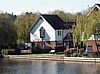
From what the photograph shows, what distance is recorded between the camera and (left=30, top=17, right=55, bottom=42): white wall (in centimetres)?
8969

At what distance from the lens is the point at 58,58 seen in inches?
2692

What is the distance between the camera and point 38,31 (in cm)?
9212

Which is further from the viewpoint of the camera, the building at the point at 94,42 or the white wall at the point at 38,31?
the white wall at the point at 38,31

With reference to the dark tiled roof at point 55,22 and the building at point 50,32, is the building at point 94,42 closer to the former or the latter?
the building at point 50,32

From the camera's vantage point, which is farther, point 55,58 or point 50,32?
point 50,32

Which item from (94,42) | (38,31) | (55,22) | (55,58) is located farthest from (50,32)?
(55,58)

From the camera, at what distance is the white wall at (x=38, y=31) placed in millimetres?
89688

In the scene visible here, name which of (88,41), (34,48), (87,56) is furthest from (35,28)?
(87,56)

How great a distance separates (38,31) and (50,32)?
135 inches

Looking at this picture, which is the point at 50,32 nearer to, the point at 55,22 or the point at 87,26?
the point at 55,22

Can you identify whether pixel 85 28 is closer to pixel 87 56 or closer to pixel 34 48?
pixel 87 56

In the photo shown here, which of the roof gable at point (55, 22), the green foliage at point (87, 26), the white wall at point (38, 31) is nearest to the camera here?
the green foliage at point (87, 26)

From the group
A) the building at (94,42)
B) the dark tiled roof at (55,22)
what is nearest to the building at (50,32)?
the dark tiled roof at (55,22)

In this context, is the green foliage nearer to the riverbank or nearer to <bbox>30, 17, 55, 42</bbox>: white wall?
the riverbank
